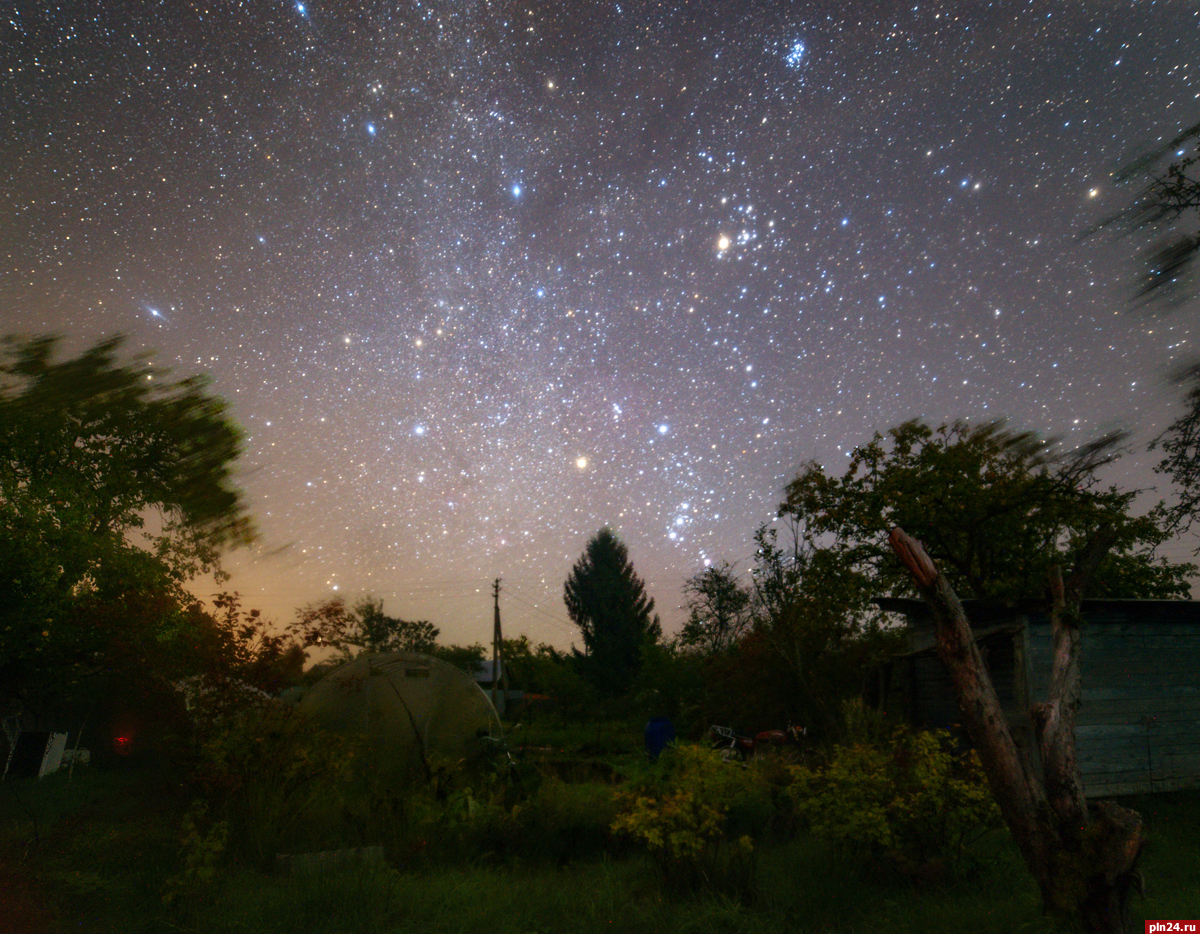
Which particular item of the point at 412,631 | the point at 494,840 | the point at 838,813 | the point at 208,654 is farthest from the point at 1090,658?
the point at 412,631

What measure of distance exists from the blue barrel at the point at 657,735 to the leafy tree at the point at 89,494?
36.5ft

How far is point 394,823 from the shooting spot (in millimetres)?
7348

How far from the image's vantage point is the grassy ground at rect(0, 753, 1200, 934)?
5.06 meters

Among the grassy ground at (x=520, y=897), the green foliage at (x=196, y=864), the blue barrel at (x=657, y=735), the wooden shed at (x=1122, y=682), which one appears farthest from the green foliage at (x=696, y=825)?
the blue barrel at (x=657, y=735)

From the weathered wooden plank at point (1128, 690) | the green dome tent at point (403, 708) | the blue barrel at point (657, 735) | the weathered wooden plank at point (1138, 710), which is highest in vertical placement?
the green dome tent at point (403, 708)

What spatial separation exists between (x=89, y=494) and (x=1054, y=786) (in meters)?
21.0

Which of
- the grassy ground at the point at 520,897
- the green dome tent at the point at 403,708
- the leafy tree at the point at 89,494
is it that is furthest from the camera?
the leafy tree at the point at 89,494

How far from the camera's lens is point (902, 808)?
5.95 meters

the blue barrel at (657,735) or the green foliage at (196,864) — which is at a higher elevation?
the blue barrel at (657,735)

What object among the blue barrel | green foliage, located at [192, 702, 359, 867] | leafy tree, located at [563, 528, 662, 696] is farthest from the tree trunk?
leafy tree, located at [563, 528, 662, 696]

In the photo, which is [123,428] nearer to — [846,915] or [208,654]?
[208,654]

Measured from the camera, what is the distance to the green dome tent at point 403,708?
1141cm

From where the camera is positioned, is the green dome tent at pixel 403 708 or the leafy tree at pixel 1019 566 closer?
the leafy tree at pixel 1019 566

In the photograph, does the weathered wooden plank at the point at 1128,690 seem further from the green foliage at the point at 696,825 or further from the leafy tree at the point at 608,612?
the leafy tree at the point at 608,612
